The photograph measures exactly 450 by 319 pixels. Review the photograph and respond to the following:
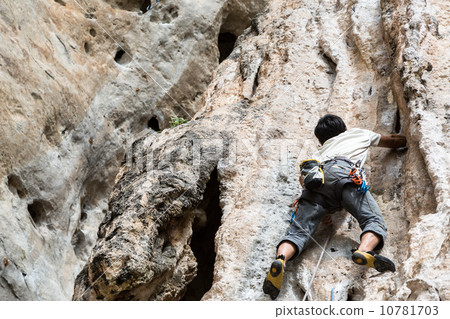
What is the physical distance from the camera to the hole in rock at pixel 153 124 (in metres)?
10.1

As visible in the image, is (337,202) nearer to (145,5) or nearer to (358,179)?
(358,179)

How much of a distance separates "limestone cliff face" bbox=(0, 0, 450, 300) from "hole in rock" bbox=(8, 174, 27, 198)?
0.06ft

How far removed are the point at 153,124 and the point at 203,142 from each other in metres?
3.37

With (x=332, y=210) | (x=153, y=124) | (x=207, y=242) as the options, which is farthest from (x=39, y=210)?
(x=332, y=210)

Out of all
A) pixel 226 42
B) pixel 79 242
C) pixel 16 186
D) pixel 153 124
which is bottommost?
pixel 79 242

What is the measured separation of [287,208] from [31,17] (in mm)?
4680

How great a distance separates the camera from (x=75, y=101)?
871 cm

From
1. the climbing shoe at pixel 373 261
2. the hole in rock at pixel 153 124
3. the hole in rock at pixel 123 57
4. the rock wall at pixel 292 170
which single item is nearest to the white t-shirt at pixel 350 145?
the rock wall at pixel 292 170

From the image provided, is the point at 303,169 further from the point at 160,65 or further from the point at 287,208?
the point at 160,65

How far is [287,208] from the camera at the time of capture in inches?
237

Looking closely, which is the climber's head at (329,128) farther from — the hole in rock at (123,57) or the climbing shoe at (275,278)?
the hole in rock at (123,57)

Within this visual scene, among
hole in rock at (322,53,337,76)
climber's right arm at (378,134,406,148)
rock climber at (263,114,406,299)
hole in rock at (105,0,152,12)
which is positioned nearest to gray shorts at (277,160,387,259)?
rock climber at (263,114,406,299)

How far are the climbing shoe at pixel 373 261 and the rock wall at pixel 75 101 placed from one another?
3.99m
